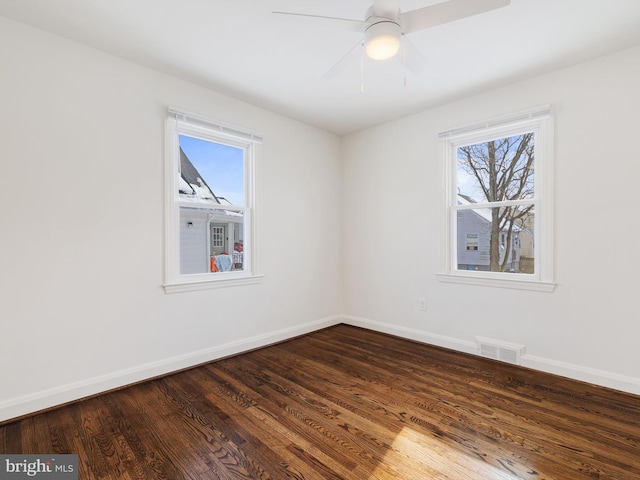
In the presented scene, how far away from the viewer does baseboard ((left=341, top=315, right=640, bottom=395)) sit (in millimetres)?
2451

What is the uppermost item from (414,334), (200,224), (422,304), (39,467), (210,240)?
(200,224)

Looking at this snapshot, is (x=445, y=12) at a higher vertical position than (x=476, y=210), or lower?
higher

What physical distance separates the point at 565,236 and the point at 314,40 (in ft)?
8.58

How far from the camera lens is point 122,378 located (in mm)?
2525

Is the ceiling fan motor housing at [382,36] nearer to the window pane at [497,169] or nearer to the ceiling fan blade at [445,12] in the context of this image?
the ceiling fan blade at [445,12]

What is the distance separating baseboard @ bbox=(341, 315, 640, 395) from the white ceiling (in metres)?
2.54

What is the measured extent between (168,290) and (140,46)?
196 cm

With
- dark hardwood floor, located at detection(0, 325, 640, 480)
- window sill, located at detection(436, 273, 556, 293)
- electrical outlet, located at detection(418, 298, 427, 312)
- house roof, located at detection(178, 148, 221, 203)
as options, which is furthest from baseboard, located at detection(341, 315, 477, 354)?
house roof, located at detection(178, 148, 221, 203)

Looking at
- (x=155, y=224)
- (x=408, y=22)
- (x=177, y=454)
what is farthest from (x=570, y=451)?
(x=155, y=224)

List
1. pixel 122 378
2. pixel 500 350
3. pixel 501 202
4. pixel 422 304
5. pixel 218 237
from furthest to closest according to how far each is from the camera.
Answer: pixel 422 304
pixel 218 237
pixel 501 202
pixel 500 350
pixel 122 378

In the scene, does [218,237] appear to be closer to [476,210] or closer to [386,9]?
[386,9]

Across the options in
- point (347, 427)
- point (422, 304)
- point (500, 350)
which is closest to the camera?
point (347, 427)

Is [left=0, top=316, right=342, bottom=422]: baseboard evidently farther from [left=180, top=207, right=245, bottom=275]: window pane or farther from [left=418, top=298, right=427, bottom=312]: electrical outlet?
[left=418, top=298, right=427, bottom=312]: electrical outlet

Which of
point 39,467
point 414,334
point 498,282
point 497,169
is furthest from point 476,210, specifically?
point 39,467
